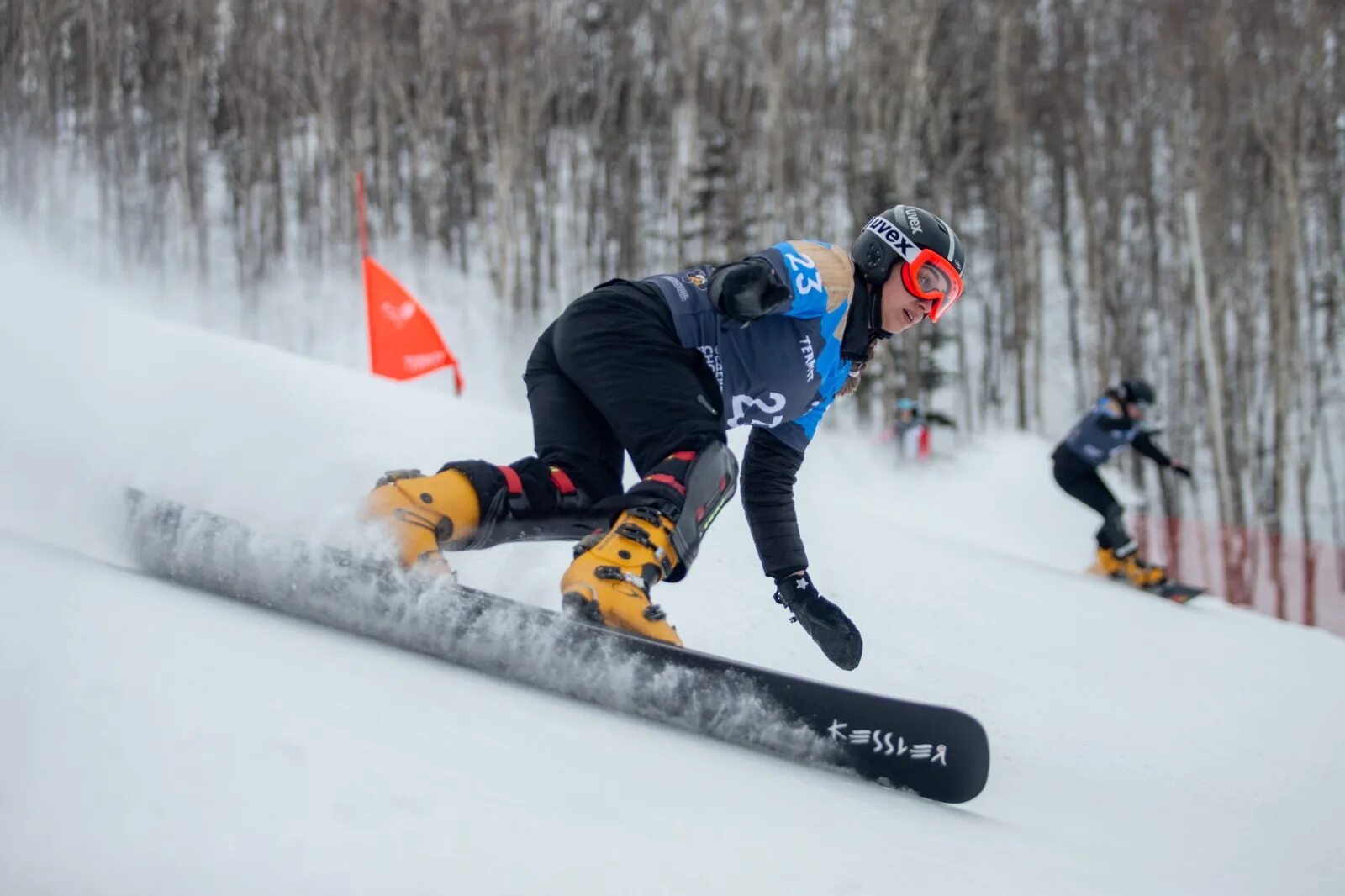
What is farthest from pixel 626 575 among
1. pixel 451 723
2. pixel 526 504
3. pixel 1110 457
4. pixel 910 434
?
pixel 910 434

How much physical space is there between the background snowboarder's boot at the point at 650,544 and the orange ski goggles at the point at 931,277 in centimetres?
66

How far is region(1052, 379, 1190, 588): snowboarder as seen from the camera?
8555mm

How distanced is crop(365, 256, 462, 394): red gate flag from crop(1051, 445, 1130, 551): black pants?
16.6ft

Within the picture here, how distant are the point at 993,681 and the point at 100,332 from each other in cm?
312

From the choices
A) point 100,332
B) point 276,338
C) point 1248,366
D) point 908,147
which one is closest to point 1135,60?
point 908,147

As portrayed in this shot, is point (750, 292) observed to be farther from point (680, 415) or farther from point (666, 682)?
point (666, 682)

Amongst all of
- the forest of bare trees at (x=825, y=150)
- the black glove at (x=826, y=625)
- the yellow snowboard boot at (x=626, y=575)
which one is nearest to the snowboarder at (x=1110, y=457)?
the black glove at (x=826, y=625)

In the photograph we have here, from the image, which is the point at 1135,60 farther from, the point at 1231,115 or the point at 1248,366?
the point at 1248,366

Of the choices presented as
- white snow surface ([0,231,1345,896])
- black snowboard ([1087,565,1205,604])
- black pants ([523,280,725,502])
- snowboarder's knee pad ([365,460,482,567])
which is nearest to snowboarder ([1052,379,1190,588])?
black snowboard ([1087,565,1205,604])

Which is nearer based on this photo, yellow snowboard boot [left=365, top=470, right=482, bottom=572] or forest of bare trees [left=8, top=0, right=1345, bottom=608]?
yellow snowboard boot [left=365, top=470, right=482, bottom=572]

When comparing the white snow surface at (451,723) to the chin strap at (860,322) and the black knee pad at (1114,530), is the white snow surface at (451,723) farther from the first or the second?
the black knee pad at (1114,530)

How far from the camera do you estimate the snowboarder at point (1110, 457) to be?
8555 mm

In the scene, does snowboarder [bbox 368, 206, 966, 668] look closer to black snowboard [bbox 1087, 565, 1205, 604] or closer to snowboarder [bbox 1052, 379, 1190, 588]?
black snowboard [bbox 1087, 565, 1205, 604]

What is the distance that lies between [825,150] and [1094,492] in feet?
49.3
